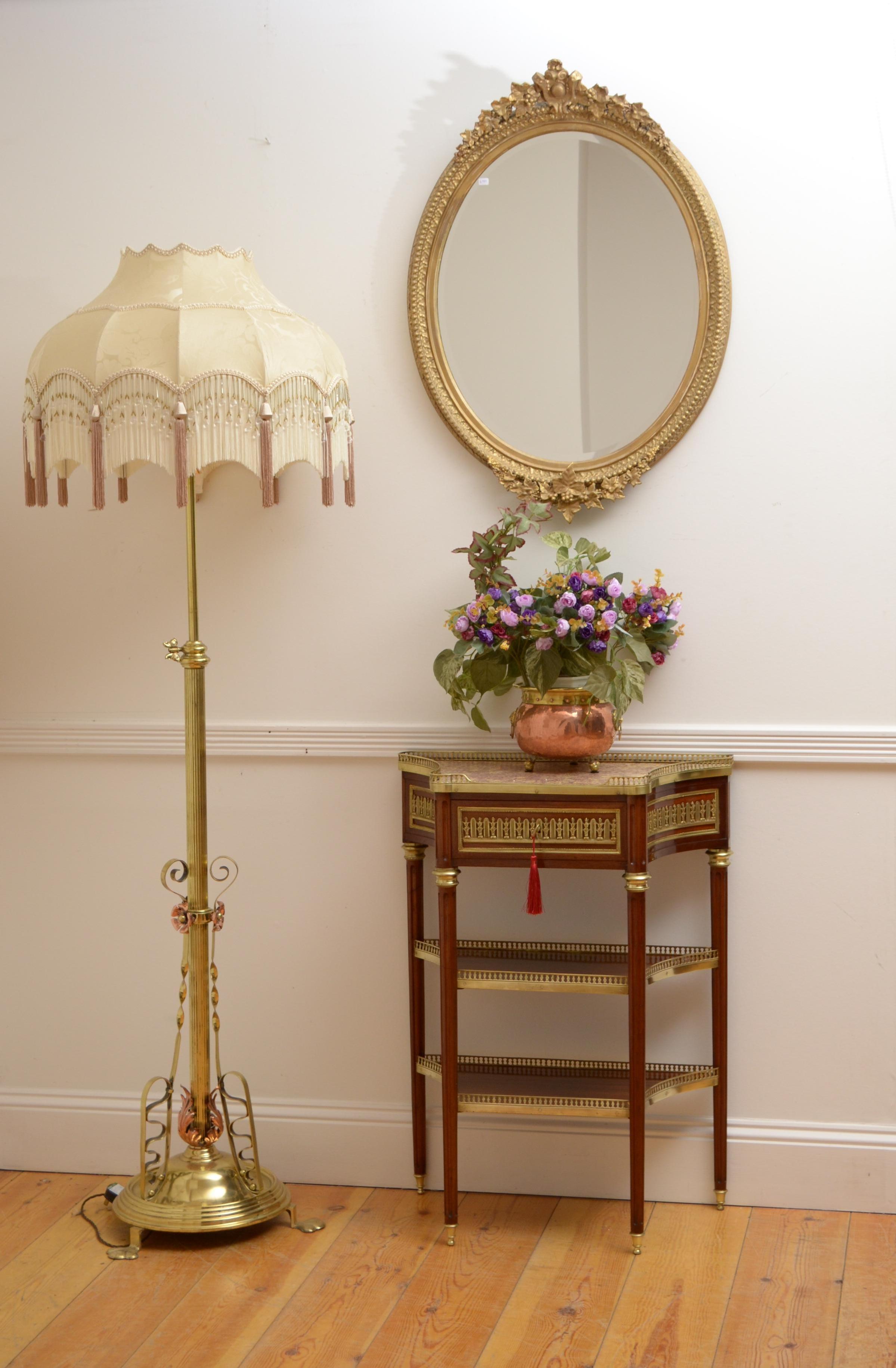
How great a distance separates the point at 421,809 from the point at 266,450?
0.86 metres

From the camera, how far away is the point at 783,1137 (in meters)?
2.79

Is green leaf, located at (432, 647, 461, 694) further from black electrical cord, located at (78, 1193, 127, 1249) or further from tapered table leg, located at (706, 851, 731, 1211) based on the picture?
black electrical cord, located at (78, 1193, 127, 1249)

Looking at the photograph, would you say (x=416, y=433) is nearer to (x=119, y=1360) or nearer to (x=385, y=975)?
(x=385, y=975)

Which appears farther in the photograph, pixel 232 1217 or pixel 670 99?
pixel 670 99

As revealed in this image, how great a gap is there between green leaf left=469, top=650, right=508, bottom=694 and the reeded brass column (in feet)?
1.94

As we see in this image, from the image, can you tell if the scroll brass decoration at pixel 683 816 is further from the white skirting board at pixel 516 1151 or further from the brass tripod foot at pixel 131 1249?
the brass tripod foot at pixel 131 1249

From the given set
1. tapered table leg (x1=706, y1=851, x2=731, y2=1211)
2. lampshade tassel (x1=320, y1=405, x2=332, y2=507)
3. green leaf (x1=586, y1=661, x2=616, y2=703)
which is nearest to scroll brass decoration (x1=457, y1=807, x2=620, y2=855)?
green leaf (x1=586, y1=661, x2=616, y2=703)

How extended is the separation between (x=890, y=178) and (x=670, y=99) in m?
0.53

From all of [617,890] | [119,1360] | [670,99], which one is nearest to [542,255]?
[670,99]

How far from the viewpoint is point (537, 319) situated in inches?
111

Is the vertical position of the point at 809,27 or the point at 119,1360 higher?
the point at 809,27

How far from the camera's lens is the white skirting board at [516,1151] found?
2.77 m

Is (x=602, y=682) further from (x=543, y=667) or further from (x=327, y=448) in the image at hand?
(x=327, y=448)

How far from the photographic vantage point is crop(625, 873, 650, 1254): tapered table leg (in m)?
2.47
